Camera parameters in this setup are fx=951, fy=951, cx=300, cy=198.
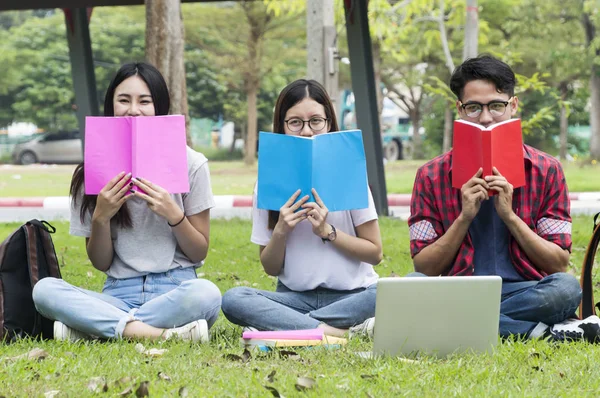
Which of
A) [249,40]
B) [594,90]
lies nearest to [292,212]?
[594,90]

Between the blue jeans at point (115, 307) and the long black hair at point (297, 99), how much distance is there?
453mm

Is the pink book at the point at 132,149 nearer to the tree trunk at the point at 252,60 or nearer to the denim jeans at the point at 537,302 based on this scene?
the denim jeans at the point at 537,302

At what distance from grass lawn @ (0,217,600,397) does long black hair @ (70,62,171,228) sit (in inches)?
23.1

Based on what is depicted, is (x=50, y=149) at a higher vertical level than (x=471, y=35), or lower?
lower

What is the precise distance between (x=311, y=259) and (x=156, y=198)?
71 cm

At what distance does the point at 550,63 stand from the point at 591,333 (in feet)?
68.2

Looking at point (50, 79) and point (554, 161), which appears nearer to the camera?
point (554, 161)

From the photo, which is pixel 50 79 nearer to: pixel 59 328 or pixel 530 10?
pixel 530 10

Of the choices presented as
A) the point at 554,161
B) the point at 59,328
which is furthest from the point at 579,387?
the point at 59,328

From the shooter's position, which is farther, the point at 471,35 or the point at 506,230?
the point at 471,35

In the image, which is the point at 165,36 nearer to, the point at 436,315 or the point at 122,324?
the point at 122,324

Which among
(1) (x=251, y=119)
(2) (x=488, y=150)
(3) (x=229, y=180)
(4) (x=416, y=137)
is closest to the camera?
(2) (x=488, y=150)

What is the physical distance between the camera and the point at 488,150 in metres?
3.56

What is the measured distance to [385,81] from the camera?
100.0 feet
